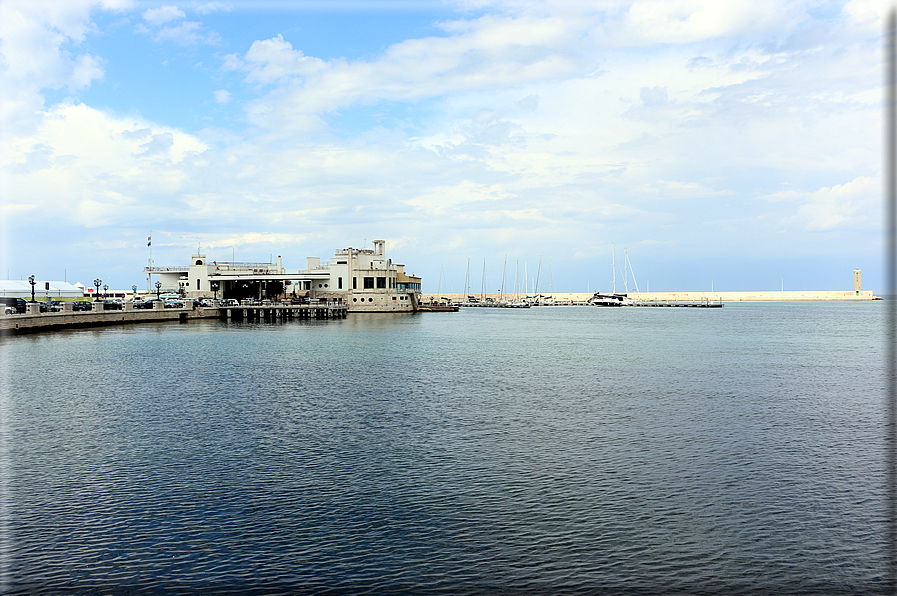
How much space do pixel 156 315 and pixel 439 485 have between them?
89.3 m

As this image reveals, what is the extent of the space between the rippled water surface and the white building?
89751 mm

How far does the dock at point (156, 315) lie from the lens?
218 feet

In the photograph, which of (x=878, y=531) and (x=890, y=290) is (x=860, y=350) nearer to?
(x=878, y=531)

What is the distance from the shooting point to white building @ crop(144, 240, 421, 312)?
413 ft

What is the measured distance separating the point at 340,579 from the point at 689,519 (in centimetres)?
816

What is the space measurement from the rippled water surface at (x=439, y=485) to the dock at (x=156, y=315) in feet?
116

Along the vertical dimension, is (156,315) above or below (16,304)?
below

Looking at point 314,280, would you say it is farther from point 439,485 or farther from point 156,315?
point 439,485

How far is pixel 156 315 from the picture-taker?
94688mm

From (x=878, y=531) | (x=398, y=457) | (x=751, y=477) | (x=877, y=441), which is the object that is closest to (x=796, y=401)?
(x=877, y=441)

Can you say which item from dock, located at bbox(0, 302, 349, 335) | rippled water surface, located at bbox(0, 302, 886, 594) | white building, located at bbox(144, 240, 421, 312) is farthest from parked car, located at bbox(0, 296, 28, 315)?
rippled water surface, located at bbox(0, 302, 886, 594)

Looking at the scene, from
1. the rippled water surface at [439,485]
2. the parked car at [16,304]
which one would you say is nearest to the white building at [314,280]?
the parked car at [16,304]

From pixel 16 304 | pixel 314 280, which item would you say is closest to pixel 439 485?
pixel 16 304

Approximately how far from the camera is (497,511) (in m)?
15.0
